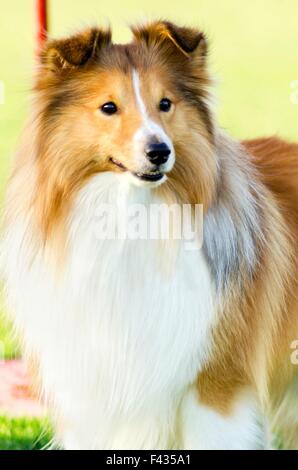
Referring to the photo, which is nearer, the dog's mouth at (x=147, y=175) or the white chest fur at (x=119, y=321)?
the dog's mouth at (x=147, y=175)

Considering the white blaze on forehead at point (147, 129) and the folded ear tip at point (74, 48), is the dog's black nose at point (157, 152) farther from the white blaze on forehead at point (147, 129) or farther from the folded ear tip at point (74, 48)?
the folded ear tip at point (74, 48)

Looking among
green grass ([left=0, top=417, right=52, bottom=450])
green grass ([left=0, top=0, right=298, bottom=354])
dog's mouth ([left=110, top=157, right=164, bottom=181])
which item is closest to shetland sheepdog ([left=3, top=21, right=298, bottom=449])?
dog's mouth ([left=110, top=157, right=164, bottom=181])

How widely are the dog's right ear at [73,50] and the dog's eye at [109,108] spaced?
212mm

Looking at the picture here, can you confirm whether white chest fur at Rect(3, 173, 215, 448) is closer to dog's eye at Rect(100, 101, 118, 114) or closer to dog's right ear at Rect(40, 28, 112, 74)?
dog's eye at Rect(100, 101, 118, 114)

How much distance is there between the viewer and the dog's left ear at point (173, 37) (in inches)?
157

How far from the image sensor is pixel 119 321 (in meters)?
4.08

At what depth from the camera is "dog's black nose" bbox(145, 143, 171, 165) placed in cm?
366

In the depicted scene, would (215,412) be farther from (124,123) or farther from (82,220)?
(124,123)

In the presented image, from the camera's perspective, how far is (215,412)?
413 cm

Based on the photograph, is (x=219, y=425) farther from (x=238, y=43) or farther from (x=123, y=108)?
(x=238, y=43)

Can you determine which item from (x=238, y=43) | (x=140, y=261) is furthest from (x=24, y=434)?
(x=238, y=43)

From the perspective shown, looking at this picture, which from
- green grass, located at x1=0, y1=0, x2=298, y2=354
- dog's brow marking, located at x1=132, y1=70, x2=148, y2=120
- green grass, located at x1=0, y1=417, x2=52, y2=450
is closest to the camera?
dog's brow marking, located at x1=132, y1=70, x2=148, y2=120

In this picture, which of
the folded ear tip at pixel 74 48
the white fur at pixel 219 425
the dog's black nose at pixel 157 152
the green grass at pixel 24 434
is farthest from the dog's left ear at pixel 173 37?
the green grass at pixel 24 434

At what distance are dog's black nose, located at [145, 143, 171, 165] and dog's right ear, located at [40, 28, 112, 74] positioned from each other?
0.52m
